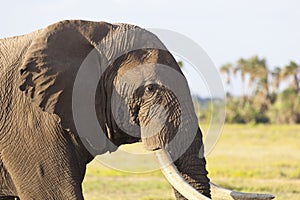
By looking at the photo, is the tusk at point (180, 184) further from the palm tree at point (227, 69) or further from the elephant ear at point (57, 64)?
the palm tree at point (227, 69)

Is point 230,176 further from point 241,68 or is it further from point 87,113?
point 241,68

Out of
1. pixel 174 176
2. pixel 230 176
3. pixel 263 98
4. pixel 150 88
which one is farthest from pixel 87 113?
pixel 263 98

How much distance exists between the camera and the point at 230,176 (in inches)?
783

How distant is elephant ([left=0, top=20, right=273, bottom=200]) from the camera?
21.3ft

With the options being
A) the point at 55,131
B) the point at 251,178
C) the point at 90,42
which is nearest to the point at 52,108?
A: the point at 55,131

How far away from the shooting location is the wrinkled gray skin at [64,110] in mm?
6531

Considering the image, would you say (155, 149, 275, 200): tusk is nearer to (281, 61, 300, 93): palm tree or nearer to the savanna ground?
the savanna ground

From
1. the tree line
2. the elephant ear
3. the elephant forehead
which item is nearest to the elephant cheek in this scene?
the elephant forehead

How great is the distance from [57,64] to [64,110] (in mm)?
381

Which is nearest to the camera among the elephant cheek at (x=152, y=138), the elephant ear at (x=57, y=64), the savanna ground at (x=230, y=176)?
the elephant cheek at (x=152, y=138)

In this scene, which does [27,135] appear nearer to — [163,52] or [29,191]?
[29,191]

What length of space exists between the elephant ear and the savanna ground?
0.94m

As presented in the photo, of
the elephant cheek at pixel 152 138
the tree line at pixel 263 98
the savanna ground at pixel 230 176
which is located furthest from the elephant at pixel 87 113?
the tree line at pixel 263 98

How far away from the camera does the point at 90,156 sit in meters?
6.86
